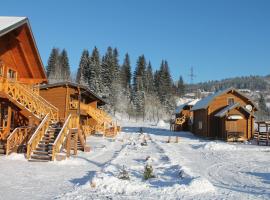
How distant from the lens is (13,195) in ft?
33.4

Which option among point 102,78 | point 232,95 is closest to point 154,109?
point 102,78

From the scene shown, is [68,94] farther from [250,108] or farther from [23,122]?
[250,108]

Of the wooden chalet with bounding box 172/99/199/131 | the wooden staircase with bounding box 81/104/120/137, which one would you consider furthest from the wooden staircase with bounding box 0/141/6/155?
the wooden chalet with bounding box 172/99/199/131

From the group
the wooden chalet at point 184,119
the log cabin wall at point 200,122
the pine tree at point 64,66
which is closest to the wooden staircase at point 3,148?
the log cabin wall at point 200,122

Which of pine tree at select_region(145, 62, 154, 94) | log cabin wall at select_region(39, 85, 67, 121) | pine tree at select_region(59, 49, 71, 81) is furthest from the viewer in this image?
pine tree at select_region(145, 62, 154, 94)

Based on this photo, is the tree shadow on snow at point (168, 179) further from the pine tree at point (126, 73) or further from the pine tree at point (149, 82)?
the pine tree at point (149, 82)

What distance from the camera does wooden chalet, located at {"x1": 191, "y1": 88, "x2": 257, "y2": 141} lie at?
3853 centimetres

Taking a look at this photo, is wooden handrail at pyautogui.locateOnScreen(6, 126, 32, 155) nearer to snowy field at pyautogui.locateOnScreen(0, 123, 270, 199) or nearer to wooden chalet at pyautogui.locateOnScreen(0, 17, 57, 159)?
wooden chalet at pyautogui.locateOnScreen(0, 17, 57, 159)

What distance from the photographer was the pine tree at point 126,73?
354 ft

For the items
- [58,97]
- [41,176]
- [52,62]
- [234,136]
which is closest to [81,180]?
[41,176]

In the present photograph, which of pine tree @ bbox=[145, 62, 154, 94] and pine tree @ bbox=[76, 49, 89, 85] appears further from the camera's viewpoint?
pine tree @ bbox=[145, 62, 154, 94]

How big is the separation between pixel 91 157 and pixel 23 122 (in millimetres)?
6799

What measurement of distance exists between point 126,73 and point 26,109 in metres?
90.8

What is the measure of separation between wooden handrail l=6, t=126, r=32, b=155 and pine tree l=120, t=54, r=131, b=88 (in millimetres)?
86853
